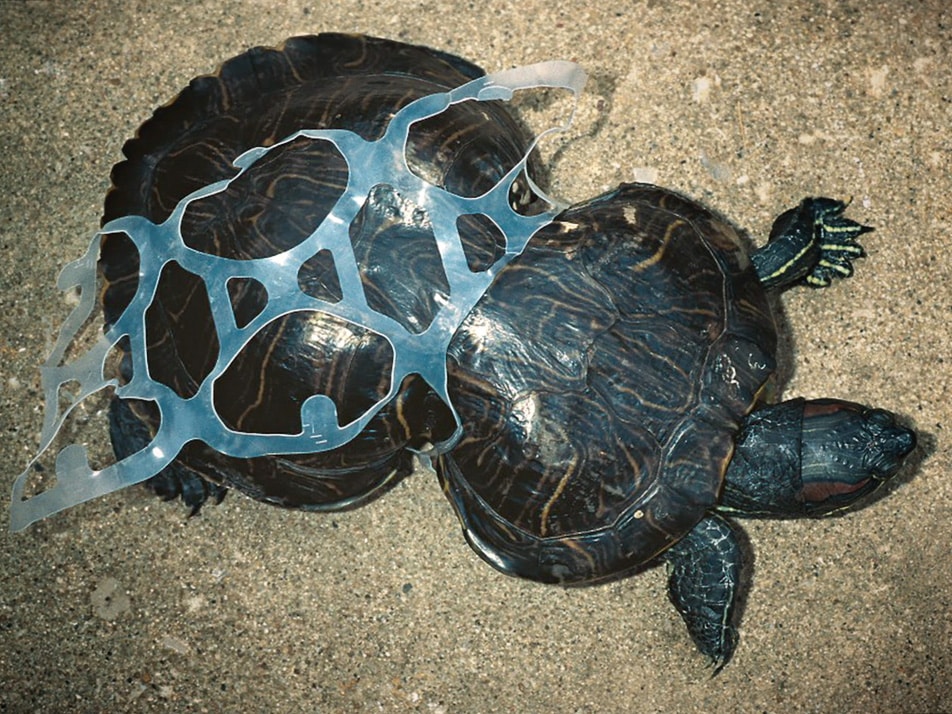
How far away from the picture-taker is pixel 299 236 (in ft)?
8.25

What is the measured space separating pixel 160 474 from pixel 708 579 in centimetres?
179

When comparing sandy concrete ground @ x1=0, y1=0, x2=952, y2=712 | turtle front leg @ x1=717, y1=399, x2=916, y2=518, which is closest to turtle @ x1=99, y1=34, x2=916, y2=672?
turtle front leg @ x1=717, y1=399, x2=916, y2=518

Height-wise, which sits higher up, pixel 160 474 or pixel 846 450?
pixel 846 450

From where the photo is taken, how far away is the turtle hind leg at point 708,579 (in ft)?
9.27

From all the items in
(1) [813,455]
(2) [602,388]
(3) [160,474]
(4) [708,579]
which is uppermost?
(2) [602,388]

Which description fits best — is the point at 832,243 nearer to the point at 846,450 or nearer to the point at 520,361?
the point at 846,450

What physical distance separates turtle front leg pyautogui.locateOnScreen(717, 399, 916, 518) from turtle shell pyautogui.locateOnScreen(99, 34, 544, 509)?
887 millimetres

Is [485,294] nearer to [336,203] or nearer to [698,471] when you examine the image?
[336,203]

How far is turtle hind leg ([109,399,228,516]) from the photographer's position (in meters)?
3.07

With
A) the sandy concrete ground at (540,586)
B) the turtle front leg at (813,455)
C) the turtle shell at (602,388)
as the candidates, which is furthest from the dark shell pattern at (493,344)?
the sandy concrete ground at (540,586)

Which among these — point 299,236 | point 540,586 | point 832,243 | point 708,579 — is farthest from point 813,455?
point 299,236

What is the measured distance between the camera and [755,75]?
10.8ft

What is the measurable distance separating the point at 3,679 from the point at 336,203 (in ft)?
6.51

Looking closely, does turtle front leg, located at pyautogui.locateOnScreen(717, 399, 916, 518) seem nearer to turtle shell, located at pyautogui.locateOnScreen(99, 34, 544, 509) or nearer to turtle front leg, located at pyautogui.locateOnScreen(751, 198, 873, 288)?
turtle front leg, located at pyautogui.locateOnScreen(751, 198, 873, 288)
